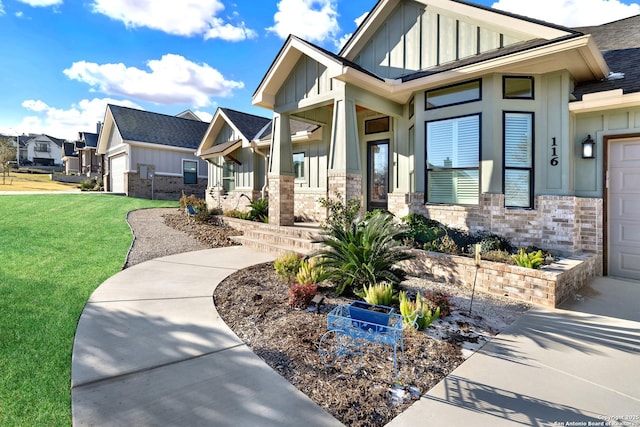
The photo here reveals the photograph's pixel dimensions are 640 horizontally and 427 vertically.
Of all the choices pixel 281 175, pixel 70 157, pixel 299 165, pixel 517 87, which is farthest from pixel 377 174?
pixel 70 157

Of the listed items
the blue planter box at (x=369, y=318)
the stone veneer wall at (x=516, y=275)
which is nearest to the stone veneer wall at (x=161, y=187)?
the stone veneer wall at (x=516, y=275)

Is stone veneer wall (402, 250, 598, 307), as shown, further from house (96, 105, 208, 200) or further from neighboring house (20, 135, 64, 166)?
neighboring house (20, 135, 64, 166)

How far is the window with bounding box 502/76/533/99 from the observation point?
6.78 m

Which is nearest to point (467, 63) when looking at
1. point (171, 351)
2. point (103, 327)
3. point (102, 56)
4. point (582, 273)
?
point (582, 273)

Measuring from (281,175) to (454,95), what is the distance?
4.95m

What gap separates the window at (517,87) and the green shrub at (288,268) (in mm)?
5547

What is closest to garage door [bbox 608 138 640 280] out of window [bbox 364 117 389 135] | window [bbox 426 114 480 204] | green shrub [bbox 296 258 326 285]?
window [bbox 426 114 480 204]

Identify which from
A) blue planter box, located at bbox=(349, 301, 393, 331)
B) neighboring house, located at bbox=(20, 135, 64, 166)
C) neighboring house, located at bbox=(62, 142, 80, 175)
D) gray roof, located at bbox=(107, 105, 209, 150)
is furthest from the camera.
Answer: neighboring house, located at bbox=(20, 135, 64, 166)

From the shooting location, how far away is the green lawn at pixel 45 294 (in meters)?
2.45

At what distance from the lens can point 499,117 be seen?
6.79 meters

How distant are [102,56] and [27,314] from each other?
59.4 feet

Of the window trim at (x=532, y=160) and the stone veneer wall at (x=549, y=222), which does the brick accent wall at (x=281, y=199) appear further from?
the window trim at (x=532, y=160)

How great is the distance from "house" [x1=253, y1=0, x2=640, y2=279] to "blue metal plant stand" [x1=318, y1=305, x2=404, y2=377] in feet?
15.3

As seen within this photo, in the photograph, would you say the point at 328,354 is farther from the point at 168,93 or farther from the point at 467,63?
the point at 168,93
